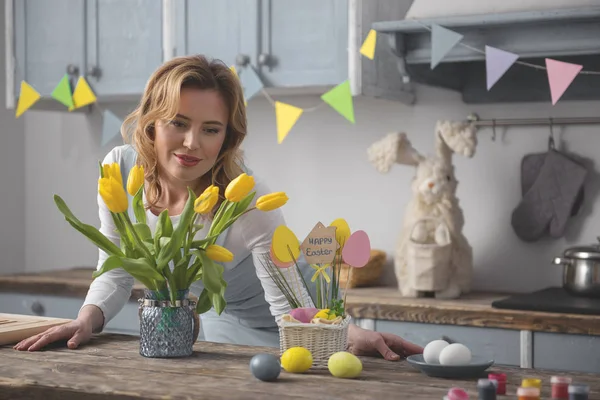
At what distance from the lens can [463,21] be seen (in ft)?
9.32

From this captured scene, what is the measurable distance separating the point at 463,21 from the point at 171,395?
5.79 feet

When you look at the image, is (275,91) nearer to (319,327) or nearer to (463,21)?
(463,21)

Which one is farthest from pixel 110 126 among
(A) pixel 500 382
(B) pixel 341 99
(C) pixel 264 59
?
(A) pixel 500 382

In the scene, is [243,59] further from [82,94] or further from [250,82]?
[82,94]

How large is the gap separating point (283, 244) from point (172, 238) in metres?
0.21

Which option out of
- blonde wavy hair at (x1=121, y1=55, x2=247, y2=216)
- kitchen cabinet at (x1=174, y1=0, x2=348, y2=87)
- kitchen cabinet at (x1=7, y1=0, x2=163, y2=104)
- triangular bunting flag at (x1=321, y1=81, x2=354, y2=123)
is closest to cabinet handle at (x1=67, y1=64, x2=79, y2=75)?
kitchen cabinet at (x1=7, y1=0, x2=163, y2=104)

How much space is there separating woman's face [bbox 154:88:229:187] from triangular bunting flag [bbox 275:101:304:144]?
1.53 meters

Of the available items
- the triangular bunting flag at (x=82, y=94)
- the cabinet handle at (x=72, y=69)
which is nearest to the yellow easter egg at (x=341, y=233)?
the triangular bunting flag at (x=82, y=94)

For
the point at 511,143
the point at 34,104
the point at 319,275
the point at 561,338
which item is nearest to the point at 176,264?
the point at 319,275

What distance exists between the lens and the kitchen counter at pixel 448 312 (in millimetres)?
2627

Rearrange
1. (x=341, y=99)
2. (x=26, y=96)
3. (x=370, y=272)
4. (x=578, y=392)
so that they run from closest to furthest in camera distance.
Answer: (x=578, y=392)
(x=341, y=99)
(x=370, y=272)
(x=26, y=96)

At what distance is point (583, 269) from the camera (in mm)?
2852

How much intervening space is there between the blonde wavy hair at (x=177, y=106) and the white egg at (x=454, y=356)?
2.18 feet

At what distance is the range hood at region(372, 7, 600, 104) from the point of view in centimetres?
276
